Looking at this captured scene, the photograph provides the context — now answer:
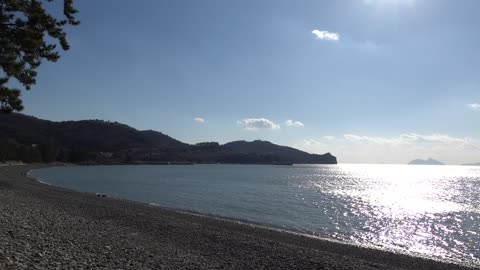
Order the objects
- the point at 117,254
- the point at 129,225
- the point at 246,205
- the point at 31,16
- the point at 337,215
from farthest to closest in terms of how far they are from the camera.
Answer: the point at 246,205 → the point at 337,215 → the point at 129,225 → the point at 117,254 → the point at 31,16

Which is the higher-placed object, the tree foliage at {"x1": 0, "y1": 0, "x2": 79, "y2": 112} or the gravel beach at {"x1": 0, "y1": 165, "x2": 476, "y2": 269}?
the tree foliage at {"x1": 0, "y1": 0, "x2": 79, "y2": 112}

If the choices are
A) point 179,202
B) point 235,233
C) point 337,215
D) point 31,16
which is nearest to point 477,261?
point 235,233

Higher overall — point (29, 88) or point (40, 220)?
point (29, 88)

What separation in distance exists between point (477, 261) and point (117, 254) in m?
22.4

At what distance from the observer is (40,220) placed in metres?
21.1

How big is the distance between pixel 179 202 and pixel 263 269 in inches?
1435

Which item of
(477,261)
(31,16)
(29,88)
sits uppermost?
(31,16)

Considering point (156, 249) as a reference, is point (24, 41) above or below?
above

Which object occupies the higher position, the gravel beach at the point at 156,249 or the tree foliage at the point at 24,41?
the tree foliage at the point at 24,41

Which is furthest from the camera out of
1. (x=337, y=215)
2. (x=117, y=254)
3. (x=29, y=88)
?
(x=337, y=215)

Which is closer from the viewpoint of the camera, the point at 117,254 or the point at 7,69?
the point at 7,69

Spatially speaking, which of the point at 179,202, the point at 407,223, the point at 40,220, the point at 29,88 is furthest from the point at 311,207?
the point at 29,88

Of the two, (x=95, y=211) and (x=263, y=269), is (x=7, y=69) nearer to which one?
(x=263, y=269)

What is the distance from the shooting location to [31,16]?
13984mm
